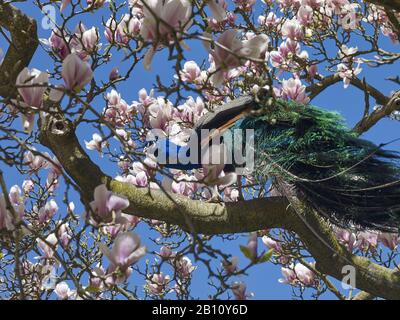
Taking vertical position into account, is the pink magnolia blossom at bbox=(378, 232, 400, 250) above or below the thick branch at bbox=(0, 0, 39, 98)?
below

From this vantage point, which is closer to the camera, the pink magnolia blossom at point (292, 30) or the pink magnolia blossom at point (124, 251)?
the pink magnolia blossom at point (124, 251)

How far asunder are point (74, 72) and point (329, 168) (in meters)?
1.96

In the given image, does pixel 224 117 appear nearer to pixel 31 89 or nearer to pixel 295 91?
pixel 295 91

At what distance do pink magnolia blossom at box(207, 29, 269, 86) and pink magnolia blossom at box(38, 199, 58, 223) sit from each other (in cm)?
196

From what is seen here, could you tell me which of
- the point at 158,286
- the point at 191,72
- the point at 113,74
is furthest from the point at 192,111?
the point at 158,286

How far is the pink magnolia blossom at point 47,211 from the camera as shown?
3.15 metres

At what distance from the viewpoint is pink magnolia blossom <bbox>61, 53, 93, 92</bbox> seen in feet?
4.96

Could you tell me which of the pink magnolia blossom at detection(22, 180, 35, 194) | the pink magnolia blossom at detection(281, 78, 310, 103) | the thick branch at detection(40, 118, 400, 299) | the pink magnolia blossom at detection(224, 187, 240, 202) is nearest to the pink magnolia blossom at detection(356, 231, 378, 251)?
the thick branch at detection(40, 118, 400, 299)

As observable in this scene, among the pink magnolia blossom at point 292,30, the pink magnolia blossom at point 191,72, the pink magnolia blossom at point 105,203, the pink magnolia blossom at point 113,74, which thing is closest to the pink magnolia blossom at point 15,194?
the pink magnolia blossom at point 113,74

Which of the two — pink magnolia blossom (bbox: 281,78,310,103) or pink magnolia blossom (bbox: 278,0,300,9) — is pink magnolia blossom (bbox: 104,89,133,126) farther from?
pink magnolia blossom (bbox: 278,0,300,9)

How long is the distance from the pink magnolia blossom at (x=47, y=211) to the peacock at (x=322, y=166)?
688mm

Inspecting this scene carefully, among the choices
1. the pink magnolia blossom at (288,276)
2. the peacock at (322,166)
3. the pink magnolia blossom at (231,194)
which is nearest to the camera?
the peacock at (322,166)

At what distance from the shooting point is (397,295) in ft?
9.61

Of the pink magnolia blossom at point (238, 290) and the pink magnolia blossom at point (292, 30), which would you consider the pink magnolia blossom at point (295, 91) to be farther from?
the pink magnolia blossom at point (238, 290)
